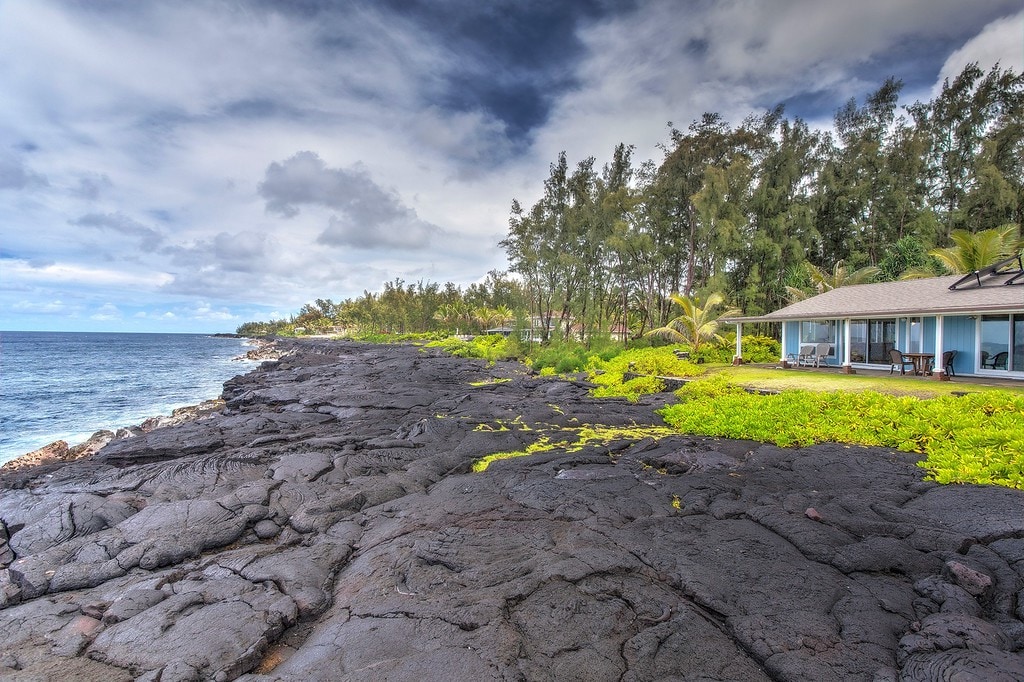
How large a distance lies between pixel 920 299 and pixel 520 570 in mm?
15813

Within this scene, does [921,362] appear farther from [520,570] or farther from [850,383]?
[520,570]

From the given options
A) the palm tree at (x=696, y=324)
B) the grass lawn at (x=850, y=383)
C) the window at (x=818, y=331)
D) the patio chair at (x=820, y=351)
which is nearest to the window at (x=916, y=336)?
the grass lawn at (x=850, y=383)

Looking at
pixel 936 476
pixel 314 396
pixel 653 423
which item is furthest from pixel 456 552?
pixel 314 396

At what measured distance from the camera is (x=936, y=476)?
548 cm

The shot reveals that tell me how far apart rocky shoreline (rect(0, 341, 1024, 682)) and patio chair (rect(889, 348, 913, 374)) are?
891 cm

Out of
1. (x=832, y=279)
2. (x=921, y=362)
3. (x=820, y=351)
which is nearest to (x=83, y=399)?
(x=820, y=351)

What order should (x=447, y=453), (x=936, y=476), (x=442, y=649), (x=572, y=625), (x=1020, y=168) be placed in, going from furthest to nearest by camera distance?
(x=1020, y=168) < (x=447, y=453) < (x=936, y=476) < (x=572, y=625) < (x=442, y=649)

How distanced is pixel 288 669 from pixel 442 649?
96 cm

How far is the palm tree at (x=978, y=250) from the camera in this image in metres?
16.0

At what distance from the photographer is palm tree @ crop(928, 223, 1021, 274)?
16.0 meters

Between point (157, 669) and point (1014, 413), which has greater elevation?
point (1014, 413)

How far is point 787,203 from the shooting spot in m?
22.8

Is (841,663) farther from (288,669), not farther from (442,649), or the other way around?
(288,669)

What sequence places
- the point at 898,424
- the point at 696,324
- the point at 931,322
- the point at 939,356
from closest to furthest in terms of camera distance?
the point at 898,424
the point at 939,356
the point at 931,322
the point at 696,324
